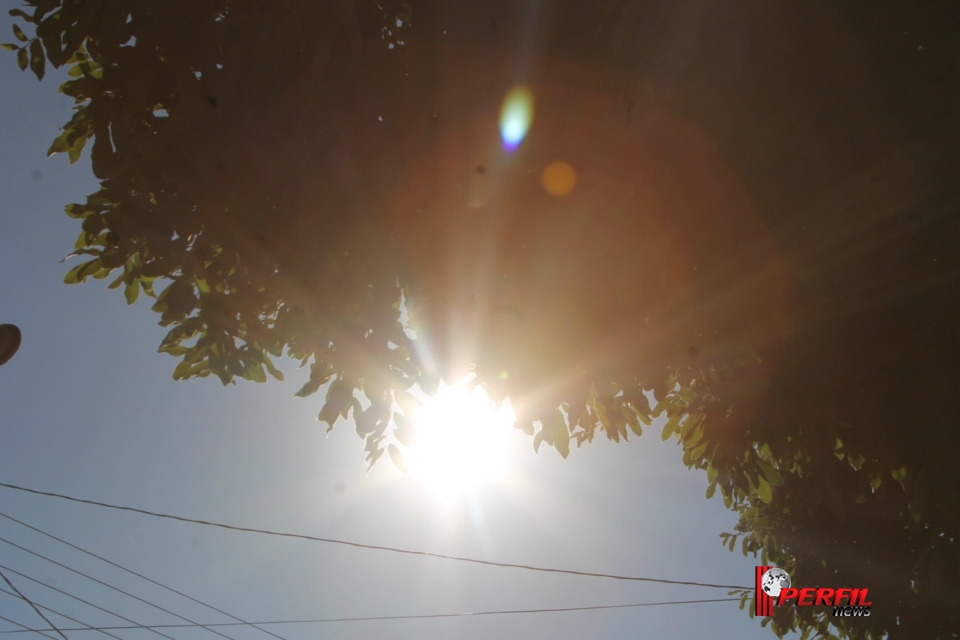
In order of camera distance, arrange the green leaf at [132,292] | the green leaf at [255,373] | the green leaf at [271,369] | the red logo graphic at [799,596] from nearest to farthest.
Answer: the green leaf at [132,292], the green leaf at [255,373], the green leaf at [271,369], the red logo graphic at [799,596]

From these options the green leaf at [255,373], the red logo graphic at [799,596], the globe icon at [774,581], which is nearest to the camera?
the green leaf at [255,373]

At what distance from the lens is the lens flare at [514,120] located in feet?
11.2

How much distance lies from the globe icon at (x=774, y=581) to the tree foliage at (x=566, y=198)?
1.63 metres

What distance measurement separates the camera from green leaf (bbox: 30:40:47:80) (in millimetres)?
3186

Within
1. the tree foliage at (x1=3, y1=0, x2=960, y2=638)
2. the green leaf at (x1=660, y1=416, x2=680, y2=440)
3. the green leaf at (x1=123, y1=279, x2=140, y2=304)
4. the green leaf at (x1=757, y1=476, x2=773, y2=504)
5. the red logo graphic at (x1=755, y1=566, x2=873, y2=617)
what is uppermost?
the tree foliage at (x1=3, y1=0, x2=960, y2=638)

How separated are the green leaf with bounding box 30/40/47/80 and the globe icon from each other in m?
6.95

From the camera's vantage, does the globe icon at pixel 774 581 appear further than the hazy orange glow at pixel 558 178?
Yes

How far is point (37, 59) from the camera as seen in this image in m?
3.20

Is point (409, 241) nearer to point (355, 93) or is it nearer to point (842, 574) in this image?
point (355, 93)

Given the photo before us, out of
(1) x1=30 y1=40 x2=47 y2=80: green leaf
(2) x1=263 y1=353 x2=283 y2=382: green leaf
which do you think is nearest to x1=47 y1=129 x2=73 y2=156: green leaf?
(1) x1=30 y1=40 x2=47 y2=80: green leaf

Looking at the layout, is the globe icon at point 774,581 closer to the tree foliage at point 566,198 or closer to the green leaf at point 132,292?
the tree foliage at point 566,198

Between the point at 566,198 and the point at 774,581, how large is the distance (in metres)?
4.46

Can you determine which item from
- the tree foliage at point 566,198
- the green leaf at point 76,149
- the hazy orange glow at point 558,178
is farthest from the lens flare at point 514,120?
the green leaf at point 76,149

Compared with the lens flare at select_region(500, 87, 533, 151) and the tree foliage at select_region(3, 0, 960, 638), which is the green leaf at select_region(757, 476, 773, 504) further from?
the lens flare at select_region(500, 87, 533, 151)
